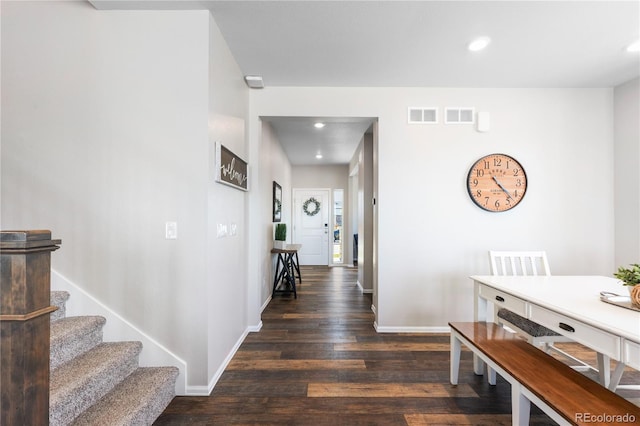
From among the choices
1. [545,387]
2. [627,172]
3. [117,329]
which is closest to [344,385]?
[545,387]

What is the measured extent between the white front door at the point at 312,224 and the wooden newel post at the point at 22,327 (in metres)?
6.60

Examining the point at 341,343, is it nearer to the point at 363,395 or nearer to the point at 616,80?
the point at 363,395

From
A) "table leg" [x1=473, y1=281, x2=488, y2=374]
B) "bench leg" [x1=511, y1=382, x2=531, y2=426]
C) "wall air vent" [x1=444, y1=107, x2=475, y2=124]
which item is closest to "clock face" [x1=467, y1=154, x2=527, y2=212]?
"wall air vent" [x1=444, y1=107, x2=475, y2=124]

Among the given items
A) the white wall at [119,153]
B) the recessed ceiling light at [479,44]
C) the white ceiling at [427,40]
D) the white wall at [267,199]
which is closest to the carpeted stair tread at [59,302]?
the white wall at [119,153]

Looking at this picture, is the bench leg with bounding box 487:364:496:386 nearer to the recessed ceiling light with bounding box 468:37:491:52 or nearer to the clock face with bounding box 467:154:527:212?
the clock face with bounding box 467:154:527:212

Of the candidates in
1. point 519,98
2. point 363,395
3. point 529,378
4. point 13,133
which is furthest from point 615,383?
point 13,133

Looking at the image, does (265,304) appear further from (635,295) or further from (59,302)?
(635,295)

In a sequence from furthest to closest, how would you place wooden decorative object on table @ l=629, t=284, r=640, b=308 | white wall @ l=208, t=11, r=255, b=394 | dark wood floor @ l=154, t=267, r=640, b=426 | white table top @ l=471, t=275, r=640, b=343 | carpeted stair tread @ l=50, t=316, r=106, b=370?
white wall @ l=208, t=11, r=255, b=394 < dark wood floor @ l=154, t=267, r=640, b=426 < carpeted stair tread @ l=50, t=316, r=106, b=370 < wooden decorative object on table @ l=629, t=284, r=640, b=308 < white table top @ l=471, t=275, r=640, b=343

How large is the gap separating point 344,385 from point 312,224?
5488mm

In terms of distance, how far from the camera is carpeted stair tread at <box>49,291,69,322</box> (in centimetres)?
187

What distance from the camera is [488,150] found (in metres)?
3.15

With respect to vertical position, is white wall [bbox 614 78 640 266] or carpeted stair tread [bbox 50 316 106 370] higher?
white wall [bbox 614 78 640 266]

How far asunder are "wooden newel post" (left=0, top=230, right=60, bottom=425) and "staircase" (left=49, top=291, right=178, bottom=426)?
755 millimetres

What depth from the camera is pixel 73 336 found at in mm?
1734
